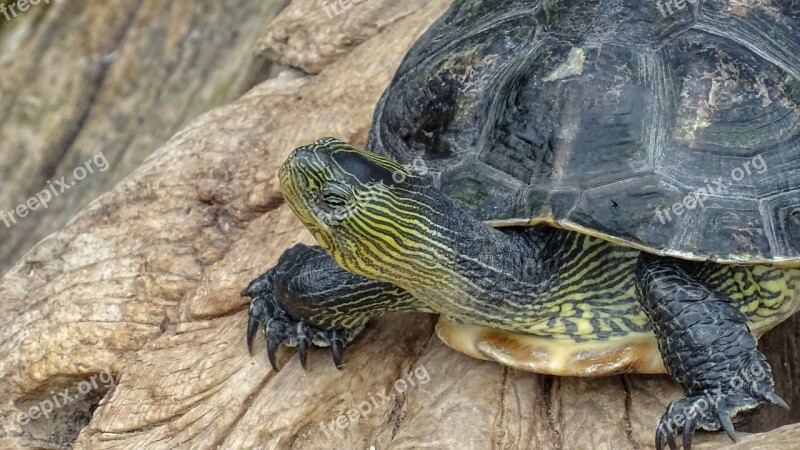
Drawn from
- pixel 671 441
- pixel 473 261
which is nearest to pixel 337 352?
pixel 473 261

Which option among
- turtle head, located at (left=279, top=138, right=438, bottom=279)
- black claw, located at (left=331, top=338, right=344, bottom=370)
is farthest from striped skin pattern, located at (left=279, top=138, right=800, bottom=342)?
black claw, located at (left=331, top=338, right=344, bottom=370)

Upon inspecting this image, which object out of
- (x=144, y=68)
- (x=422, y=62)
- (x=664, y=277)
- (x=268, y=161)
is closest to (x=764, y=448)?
(x=664, y=277)

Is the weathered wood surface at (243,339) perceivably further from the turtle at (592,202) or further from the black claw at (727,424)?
the turtle at (592,202)

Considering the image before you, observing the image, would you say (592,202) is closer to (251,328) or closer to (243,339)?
(251,328)

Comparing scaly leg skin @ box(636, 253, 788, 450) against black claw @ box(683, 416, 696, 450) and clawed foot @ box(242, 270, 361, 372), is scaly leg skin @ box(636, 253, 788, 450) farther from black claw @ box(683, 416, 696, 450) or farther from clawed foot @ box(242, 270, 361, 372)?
clawed foot @ box(242, 270, 361, 372)

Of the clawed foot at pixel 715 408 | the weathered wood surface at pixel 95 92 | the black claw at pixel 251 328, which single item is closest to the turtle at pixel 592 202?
the clawed foot at pixel 715 408

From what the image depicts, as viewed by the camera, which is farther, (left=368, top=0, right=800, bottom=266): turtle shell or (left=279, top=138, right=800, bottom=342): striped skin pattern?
(left=368, top=0, right=800, bottom=266): turtle shell
